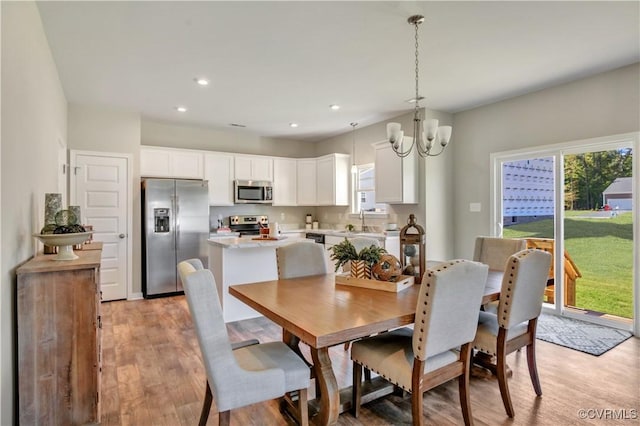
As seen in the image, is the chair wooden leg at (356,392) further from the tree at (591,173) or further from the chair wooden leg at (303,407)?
the tree at (591,173)

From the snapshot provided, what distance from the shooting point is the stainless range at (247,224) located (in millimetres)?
6281

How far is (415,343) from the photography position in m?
1.74

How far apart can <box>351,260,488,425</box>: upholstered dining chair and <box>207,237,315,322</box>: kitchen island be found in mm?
2060

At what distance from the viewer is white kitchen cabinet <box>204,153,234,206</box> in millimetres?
5891

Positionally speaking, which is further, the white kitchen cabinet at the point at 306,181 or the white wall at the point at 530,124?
the white kitchen cabinet at the point at 306,181

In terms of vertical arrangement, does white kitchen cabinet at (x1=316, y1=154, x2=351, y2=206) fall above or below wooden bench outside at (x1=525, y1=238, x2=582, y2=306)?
above

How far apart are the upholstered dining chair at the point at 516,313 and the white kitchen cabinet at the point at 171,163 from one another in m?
4.79

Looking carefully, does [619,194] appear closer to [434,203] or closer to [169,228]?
[434,203]

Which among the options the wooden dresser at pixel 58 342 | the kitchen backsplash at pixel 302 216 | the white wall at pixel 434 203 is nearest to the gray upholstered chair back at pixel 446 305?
the wooden dresser at pixel 58 342

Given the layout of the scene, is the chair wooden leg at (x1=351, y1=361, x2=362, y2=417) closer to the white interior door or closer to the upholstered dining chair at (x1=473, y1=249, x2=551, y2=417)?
the upholstered dining chair at (x1=473, y1=249, x2=551, y2=417)

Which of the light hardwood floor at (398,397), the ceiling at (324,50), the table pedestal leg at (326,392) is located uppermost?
the ceiling at (324,50)

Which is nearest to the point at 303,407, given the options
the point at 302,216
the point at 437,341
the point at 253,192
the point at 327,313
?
the point at 327,313

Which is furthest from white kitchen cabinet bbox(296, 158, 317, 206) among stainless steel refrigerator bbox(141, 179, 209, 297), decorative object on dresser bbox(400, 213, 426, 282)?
decorative object on dresser bbox(400, 213, 426, 282)

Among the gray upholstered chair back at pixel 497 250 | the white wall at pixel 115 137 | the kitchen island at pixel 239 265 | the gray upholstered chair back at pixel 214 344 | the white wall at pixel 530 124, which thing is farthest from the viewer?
the white wall at pixel 115 137
